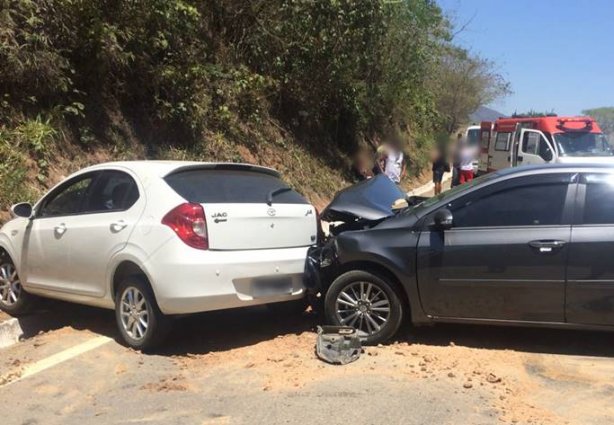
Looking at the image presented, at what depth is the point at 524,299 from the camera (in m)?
5.30

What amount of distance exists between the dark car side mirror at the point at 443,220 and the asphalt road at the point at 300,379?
3.35 feet

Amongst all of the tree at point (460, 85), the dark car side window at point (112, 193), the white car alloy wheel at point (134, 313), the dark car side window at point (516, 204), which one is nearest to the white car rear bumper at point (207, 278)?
the white car alloy wheel at point (134, 313)

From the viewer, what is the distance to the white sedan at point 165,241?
5383 mm

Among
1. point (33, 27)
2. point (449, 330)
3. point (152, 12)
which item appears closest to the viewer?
point (449, 330)

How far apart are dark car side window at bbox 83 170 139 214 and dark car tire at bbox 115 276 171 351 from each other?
70 cm

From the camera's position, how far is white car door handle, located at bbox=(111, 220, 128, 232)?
5.73 m

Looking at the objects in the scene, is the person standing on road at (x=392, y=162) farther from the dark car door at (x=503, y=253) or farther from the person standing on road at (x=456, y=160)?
the dark car door at (x=503, y=253)

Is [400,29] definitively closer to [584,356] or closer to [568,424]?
[584,356]

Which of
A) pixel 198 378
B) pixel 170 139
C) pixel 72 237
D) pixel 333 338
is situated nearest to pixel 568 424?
pixel 333 338

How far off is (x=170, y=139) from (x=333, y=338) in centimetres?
789

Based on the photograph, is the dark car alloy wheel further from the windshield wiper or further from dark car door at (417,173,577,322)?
the windshield wiper

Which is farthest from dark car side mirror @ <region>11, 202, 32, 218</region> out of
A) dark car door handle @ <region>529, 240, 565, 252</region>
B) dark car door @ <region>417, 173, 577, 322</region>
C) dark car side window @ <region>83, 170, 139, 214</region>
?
dark car door handle @ <region>529, 240, 565, 252</region>

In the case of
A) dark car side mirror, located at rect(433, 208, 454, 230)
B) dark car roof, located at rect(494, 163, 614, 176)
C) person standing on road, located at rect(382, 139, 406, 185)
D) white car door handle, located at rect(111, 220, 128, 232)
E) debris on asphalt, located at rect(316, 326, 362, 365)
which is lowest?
debris on asphalt, located at rect(316, 326, 362, 365)

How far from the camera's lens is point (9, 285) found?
701 centimetres
